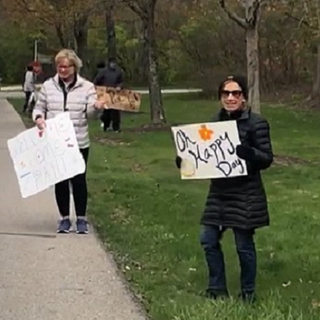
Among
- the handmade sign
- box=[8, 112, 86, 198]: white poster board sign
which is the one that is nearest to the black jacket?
box=[8, 112, 86, 198]: white poster board sign

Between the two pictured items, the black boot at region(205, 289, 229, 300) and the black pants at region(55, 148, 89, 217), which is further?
the black pants at region(55, 148, 89, 217)

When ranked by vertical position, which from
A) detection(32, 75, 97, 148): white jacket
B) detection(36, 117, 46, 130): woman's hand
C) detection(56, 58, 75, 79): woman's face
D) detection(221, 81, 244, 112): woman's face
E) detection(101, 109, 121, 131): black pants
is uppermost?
detection(56, 58, 75, 79): woman's face

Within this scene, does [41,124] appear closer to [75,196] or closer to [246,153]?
[75,196]

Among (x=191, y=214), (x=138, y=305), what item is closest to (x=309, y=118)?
(x=191, y=214)

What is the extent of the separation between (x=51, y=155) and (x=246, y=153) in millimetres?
3196

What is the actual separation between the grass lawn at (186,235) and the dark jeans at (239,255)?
17cm

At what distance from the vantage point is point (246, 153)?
665 centimetres

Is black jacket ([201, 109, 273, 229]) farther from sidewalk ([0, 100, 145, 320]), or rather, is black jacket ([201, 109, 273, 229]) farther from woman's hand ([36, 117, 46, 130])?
woman's hand ([36, 117, 46, 130])

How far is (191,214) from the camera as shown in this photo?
11148 millimetres

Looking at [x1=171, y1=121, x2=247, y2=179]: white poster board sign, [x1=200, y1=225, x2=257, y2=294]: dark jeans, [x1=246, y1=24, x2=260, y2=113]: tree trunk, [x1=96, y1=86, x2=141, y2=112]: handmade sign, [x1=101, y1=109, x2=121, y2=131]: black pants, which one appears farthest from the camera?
[x1=101, y1=109, x2=121, y2=131]: black pants

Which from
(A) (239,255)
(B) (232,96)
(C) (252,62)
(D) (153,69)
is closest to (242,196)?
(A) (239,255)

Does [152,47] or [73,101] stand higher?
[152,47]

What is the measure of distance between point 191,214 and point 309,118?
732 inches

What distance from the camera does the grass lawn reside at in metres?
6.86
